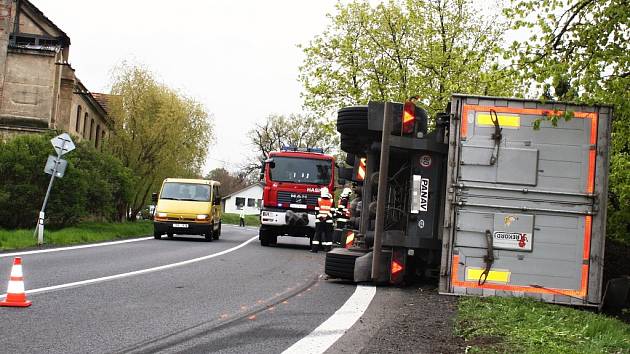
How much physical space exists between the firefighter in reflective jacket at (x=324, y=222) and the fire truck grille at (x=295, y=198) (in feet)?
5.37

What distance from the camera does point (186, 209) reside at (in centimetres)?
2638

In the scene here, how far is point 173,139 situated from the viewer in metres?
43.5

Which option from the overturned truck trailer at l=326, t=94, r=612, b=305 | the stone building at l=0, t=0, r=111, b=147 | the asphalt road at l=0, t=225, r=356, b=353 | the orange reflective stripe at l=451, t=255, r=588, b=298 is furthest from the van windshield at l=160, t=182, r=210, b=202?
the orange reflective stripe at l=451, t=255, r=588, b=298

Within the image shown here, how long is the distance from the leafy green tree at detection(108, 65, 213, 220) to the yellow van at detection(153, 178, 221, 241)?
1582 cm

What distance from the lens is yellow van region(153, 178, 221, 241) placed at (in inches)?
1033

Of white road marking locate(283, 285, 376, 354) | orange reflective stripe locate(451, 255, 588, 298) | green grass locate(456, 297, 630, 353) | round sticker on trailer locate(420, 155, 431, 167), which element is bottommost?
white road marking locate(283, 285, 376, 354)

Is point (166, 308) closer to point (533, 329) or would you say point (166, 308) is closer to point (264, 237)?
point (533, 329)

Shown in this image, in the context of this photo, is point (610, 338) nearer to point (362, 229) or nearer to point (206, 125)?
point (362, 229)

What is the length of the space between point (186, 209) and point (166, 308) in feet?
59.8

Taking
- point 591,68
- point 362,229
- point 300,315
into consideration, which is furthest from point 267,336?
point 591,68

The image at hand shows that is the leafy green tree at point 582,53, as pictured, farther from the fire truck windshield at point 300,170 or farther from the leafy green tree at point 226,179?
the leafy green tree at point 226,179

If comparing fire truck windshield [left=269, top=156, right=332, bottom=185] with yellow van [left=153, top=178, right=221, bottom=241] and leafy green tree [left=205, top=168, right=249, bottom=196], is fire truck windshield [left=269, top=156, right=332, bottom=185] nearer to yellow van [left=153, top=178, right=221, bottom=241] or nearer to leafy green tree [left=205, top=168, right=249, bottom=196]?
yellow van [left=153, top=178, right=221, bottom=241]

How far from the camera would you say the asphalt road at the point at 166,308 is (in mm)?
6277

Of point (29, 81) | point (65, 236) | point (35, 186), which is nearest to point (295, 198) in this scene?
point (65, 236)
